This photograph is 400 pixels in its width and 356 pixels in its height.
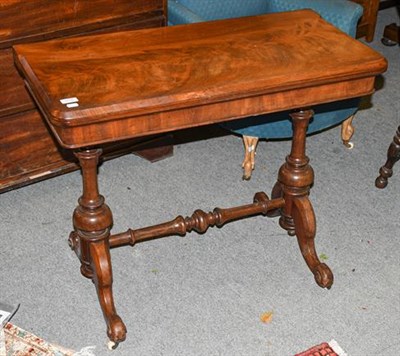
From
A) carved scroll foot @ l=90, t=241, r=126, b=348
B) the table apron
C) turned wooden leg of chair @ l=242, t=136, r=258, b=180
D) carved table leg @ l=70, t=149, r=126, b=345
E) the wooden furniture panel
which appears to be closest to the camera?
the table apron

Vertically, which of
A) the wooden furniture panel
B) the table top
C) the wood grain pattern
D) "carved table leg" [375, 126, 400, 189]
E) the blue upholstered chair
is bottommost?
"carved table leg" [375, 126, 400, 189]

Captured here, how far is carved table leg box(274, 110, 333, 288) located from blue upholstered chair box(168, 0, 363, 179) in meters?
0.37

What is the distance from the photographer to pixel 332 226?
115 inches

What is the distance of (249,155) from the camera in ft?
10.3

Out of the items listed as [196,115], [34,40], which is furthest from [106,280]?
[34,40]

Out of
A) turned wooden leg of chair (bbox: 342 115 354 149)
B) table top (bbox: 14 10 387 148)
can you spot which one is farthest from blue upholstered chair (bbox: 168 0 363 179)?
table top (bbox: 14 10 387 148)

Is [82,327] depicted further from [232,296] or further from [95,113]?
[95,113]

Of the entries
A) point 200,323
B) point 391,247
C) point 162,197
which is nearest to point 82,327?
point 200,323

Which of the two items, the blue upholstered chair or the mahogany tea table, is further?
the blue upholstered chair

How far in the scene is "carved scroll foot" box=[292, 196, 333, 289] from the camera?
261cm

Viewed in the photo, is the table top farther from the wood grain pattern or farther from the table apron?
the wood grain pattern

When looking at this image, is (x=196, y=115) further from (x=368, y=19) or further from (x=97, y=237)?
(x=368, y=19)

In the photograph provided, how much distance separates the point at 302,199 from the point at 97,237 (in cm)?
78

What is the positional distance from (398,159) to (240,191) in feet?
2.33
